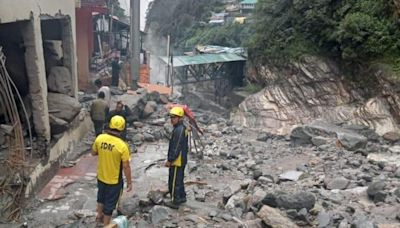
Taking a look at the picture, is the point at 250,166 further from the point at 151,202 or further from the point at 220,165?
the point at 151,202

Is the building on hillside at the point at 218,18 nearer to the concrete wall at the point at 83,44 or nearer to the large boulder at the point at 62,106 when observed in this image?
the concrete wall at the point at 83,44

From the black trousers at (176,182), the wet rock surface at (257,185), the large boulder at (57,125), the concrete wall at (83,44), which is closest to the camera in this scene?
the wet rock surface at (257,185)

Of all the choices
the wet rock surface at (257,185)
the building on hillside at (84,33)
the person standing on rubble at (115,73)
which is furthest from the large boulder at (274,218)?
the person standing on rubble at (115,73)

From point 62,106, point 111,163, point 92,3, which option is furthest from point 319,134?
point 92,3

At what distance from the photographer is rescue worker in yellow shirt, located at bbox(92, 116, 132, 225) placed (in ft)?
18.3

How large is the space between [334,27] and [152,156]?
8.42m

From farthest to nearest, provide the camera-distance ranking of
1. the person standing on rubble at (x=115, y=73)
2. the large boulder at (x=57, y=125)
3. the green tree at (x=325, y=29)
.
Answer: the person standing on rubble at (x=115, y=73), the green tree at (x=325, y=29), the large boulder at (x=57, y=125)

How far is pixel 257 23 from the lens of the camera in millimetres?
19797

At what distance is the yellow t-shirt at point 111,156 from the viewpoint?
18.3ft

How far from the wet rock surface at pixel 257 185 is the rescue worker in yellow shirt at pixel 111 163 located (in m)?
0.49

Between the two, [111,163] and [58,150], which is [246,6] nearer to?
[58,150]

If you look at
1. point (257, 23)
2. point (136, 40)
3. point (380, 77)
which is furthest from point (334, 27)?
point (136, 40)

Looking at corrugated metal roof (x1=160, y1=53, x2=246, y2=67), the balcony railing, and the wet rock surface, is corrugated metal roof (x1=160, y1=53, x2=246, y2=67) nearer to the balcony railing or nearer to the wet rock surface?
the balcony railing

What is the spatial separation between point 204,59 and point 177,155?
14025mm
